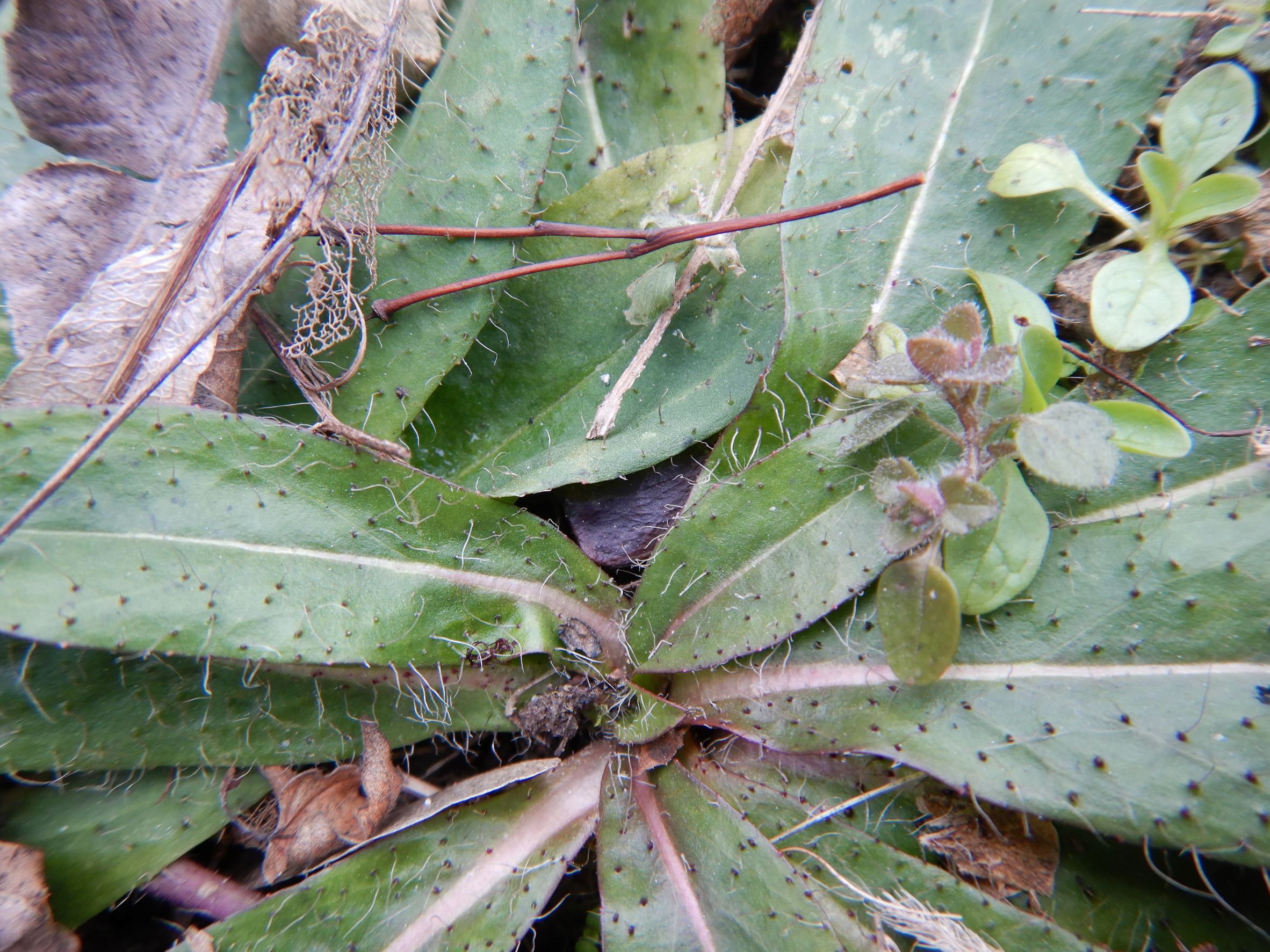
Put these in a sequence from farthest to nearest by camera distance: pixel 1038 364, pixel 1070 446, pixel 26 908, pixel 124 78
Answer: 1. pixel 124 78
2. pixel 26 908
3. pixel 1038 364
4. pixel 1070 446

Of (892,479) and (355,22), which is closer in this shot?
(892,479)

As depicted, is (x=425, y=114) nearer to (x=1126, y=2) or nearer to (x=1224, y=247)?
(x=1126, y=2)

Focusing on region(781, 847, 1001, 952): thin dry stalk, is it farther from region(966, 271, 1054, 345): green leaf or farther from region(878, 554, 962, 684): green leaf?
region(966, 271, 1054, 345): green leaf

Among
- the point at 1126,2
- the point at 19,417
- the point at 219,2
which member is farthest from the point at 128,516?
the point at 1126,2

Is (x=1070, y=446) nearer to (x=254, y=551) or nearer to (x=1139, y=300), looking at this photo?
(x=1139, y=300)

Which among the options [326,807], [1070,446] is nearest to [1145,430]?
[1070,446]

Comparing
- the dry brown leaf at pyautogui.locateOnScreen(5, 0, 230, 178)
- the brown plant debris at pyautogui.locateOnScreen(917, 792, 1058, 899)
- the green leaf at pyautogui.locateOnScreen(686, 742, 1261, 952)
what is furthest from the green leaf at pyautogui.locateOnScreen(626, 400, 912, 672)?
the dry brown leaf at pyautogui.locateOnScreen(5, 0, 230, 178)

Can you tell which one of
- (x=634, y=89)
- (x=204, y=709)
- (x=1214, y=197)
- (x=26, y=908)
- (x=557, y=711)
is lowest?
(x=26, y=908)
